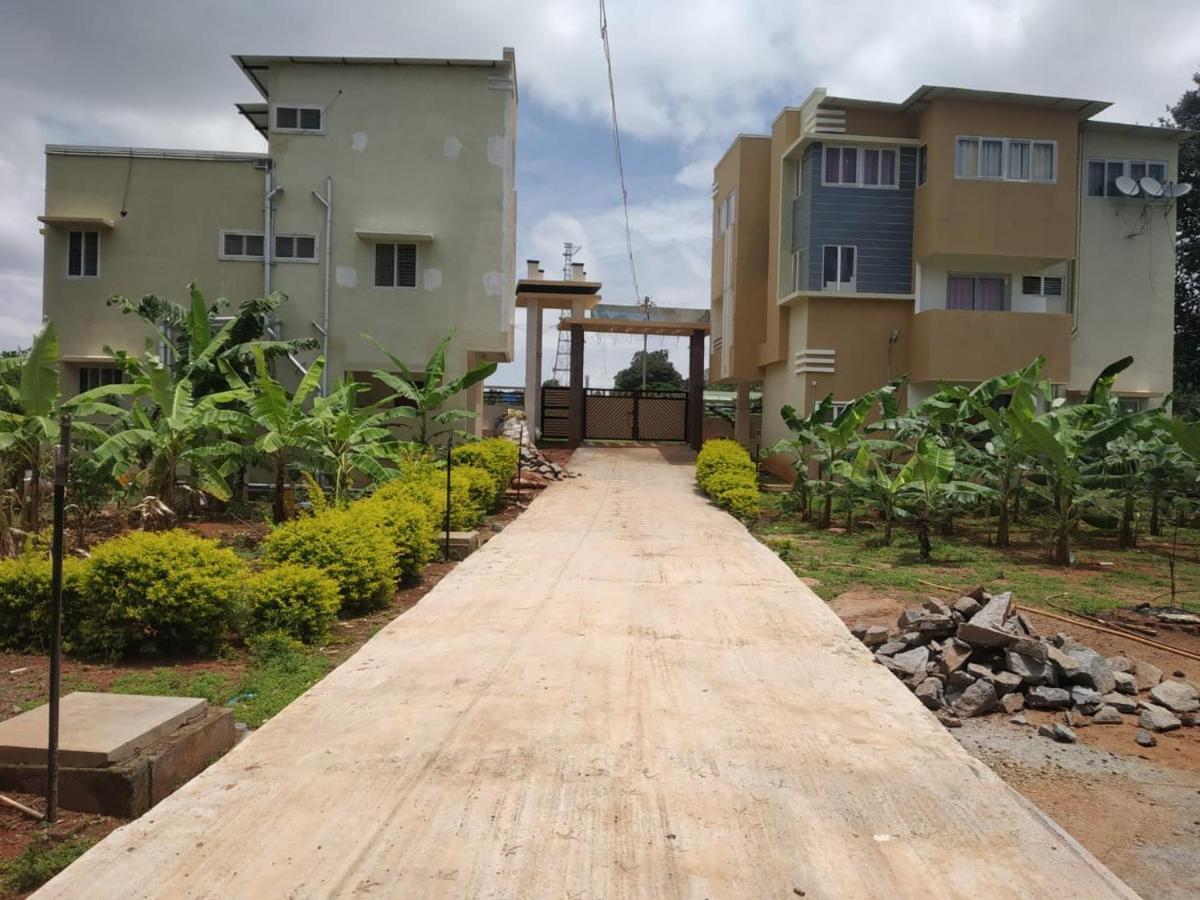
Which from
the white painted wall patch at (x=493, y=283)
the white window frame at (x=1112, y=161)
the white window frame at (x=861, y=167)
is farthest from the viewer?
the white window frame at (x=1112, y=161)

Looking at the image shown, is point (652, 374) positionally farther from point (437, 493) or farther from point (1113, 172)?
point (437, 493)

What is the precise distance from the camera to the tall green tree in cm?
2719

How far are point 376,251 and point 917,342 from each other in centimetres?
1217

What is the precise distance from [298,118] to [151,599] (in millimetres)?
15606

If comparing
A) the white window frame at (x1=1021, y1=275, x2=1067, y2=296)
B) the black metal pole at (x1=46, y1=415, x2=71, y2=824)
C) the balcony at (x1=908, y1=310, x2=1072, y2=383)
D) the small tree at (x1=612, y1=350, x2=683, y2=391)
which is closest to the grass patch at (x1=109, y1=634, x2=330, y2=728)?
the black metal pole at (x1=46, y1=415, x2=71, y2=824)

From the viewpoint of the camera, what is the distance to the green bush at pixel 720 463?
17.9 m

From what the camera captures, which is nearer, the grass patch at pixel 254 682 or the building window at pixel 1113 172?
the grass patch at pixel 254 682

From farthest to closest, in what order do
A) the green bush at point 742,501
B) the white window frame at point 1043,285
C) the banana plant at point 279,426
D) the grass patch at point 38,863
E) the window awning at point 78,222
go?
the white window frame at point 1043,285, the window awning at point 78,222, the green bush at point 742,501, the banana plant at point 279,426, the grass patch at point 38,863

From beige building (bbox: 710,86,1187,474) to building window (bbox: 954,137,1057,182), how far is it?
31 millimetres

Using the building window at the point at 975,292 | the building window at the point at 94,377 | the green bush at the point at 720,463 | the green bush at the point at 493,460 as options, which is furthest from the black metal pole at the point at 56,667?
the building window at the point at 975,292

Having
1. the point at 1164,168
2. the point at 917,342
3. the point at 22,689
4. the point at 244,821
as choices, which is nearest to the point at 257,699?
the point at 22,689

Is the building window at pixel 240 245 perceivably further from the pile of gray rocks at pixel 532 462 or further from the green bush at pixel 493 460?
the pile of gray rocks at pixel 532 462

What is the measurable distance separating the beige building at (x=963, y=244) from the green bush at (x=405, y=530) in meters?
12.8

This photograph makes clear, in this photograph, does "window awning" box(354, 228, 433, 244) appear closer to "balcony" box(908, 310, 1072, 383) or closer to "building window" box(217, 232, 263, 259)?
"building window" box(217, 232, 263, 259)
